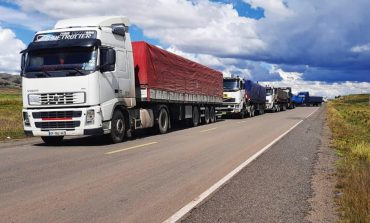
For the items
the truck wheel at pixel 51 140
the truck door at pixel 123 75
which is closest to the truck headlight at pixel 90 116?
the truck door at pixel 123 75

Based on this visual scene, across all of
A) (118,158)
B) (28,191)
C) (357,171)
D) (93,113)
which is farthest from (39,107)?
(357,171)

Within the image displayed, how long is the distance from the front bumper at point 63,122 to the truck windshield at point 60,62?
41.6 inches

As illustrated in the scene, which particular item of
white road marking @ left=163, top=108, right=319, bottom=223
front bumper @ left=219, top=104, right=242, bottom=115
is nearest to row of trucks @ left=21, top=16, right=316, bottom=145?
white road marking @ left=163, top=108, right=319, bottom=223

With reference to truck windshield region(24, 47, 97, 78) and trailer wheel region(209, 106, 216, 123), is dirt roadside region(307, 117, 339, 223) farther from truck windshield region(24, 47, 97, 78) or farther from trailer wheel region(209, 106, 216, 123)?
trailer wheel region(209, 106, 216, 123)

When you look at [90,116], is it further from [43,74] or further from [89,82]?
[43,74]

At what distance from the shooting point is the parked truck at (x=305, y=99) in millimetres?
92500

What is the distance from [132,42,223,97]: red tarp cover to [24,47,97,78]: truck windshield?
4.02m

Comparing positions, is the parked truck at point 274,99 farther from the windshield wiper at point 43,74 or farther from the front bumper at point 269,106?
the windshield wiper at point 43,74

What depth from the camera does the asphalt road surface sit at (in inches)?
229

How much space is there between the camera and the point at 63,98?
1324 centimetres

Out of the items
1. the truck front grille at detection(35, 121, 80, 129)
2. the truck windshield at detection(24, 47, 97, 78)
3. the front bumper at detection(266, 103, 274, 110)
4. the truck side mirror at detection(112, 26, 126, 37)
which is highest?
the truck side mirror at detection(112, 26, 126, 37)

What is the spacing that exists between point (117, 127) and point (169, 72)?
619 cm

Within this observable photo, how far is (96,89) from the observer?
43.5ft

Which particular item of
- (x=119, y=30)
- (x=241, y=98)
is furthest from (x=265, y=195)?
(x=241, y=98)
